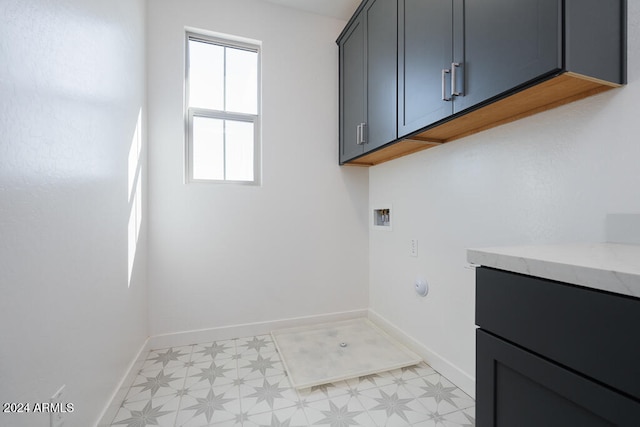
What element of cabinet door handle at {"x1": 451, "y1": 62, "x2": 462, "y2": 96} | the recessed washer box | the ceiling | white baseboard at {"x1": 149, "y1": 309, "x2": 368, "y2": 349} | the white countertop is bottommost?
white baseboard at {"x1": 149, "y1": 309, "x2": 368, "y2": 349}

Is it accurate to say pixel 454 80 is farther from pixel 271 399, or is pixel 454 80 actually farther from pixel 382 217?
pixel 271 399

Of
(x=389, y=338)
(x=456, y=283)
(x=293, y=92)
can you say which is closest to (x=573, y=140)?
(x=456, y=283)

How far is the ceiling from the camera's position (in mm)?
2280

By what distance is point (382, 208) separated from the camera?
2.39 m

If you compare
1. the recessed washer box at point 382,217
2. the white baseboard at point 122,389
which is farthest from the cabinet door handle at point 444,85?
the white baseboard at point 122,389

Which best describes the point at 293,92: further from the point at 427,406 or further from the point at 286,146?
the point at 427,406

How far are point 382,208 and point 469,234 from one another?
921 millimetres

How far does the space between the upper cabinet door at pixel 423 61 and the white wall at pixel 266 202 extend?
102 cm

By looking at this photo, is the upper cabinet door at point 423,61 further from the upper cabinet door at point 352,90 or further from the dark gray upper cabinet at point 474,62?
the upper cabinet door at point 352,90

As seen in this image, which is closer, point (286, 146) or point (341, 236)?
point (286, 146)

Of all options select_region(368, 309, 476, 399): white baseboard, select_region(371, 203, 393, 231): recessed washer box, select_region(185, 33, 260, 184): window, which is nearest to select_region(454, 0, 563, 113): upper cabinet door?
select_region(371, 203, 393, 231): recessed washer box

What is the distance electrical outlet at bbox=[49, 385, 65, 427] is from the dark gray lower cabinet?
1342 millimetres

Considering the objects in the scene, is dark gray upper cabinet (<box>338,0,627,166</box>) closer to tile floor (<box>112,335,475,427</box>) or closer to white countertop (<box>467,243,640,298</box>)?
white countertop (<box>467,243,640,298</box>)

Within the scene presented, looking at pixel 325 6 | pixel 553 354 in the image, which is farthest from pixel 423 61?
pixel 325 6
